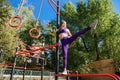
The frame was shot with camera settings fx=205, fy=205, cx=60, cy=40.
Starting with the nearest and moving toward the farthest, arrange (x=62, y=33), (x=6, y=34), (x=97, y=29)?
1. (x=62, y=33)
2. (x=6, y=34)
3. (x=97, y=29)

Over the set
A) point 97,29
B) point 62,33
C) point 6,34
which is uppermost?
point 97,29

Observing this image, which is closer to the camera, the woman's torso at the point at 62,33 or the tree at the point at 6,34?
the woman's torso at the point at 62,33

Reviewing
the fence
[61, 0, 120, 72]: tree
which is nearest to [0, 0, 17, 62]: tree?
the fence

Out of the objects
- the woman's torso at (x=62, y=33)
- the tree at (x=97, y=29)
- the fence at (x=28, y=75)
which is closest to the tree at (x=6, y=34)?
the fence at (x=28, y=75)

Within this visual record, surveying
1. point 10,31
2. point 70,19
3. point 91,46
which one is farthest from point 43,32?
point 10,31

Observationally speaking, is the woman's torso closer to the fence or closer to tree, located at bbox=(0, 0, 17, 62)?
the fence

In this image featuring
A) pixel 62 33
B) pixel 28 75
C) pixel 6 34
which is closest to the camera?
pixel 62 33

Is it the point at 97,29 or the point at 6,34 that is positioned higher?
the point at 97,29

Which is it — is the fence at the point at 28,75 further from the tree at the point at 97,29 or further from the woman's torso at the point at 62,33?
the woman's torso at the point at 62,33

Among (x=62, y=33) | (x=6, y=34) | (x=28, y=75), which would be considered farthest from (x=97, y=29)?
(x=62, y=33)

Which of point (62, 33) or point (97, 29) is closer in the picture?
point (62, 33)

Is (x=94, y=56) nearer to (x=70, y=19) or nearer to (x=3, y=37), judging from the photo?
(x=70, y=19)

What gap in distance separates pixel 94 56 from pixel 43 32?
789 cm

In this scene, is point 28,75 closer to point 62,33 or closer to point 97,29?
point 97,29
